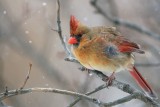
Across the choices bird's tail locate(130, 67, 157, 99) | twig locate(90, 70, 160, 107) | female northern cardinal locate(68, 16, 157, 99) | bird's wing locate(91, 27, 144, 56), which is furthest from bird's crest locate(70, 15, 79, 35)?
bird's tail locate(130, 67, 157, 99)

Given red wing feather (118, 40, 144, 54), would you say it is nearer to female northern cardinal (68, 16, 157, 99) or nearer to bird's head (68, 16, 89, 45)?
female northern cardinal (68, 16, 157, 99)

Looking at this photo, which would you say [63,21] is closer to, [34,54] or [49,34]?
[49,34]

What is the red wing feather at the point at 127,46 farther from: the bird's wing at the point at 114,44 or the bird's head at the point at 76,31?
the bird's head at the point at 76,31

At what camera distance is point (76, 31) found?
3869 mm

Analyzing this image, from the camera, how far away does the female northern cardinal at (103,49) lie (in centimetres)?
388

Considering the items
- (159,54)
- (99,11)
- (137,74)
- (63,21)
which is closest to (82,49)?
(137,74)

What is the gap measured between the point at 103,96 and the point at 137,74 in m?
1.99

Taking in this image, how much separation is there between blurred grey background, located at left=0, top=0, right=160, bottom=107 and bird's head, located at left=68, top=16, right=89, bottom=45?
101cm

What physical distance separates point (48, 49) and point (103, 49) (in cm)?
313

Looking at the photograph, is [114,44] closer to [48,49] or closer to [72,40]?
[72,40]

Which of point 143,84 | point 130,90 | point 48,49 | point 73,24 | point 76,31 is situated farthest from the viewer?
point 48,49

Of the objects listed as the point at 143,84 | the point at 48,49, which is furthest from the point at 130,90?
the point at 48,49

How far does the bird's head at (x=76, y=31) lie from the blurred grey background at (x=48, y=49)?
1008 millimetres

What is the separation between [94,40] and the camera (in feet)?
13.0
